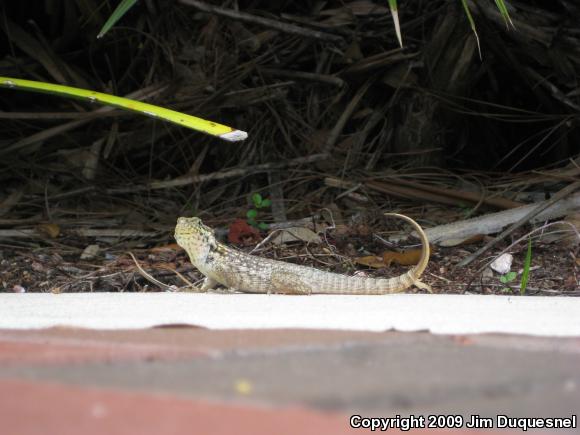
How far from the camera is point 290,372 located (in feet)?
5.36

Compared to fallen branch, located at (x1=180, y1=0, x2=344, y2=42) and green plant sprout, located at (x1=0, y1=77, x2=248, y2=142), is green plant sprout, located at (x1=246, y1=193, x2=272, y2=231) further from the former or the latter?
green plant sprout, located at (x1=0, y1=77, x2=248, y2=142)

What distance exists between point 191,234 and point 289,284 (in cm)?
66

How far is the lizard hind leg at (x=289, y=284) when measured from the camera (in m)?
4.20

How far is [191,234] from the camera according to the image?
445 centimetres

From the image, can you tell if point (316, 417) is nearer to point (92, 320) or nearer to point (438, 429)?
point (438, 429)

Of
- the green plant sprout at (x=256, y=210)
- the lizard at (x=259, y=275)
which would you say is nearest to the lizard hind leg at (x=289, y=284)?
the lizard at (x=259, y=275)

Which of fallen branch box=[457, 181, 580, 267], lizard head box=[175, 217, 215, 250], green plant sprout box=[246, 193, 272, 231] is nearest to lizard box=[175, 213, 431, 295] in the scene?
lizard head box=[175, 217, 215, 250]

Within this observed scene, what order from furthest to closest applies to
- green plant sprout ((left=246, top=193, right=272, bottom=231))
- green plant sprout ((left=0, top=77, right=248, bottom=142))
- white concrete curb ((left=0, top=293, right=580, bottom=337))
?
green plant sprout ((left=246, top=193, right=272, bottom=231))
green plant sprout ((left=0, top=77, right=248, bottom=142))
white concrete curb ((left=0, top=293, right=580, bottom=337))

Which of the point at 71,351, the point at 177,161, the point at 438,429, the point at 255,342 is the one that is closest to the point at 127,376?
the point at 71,351

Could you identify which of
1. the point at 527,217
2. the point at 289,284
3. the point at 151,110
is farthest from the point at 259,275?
the point at 527,217

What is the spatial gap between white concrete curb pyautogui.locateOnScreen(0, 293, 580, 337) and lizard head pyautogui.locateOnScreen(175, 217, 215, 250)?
98 centimetres

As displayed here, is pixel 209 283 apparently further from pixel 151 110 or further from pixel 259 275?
pixel 151 110

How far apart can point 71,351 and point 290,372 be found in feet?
1.71

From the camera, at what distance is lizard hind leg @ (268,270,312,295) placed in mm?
4203
